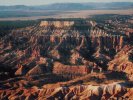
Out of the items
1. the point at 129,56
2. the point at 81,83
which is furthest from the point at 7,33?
the point at 81,83

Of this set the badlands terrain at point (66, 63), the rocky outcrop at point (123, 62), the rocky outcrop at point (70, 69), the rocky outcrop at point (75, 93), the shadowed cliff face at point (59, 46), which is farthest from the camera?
the shadowed cliff face at point (59, 46)

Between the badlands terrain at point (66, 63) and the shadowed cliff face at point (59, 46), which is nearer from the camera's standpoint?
the badlands terrain at point (66, 63)

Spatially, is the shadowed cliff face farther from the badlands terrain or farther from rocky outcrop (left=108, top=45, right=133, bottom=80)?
rocky outcrop (left=108, top=45, right=133, bottom=80)

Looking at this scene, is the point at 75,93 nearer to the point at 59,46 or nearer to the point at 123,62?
the point at 123,62

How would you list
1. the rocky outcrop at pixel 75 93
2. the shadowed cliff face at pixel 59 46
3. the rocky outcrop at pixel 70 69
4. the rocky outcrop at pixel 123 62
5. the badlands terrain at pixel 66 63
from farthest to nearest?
the shadowed cliff face at pixel 59 46 → the rocky outcrop at pixel 123 62 → the rocky outcrop at pixel 70 69 → the badlands terrain at pixel 66 63 → the rocky outcrop at pixel 75 93

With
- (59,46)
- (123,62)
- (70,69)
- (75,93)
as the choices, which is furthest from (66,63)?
(75,93)

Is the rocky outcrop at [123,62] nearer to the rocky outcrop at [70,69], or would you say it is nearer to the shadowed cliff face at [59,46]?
the shadowed cliff face at [59,46]

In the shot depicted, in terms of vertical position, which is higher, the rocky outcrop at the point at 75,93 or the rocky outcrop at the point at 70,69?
the rocky outcrop at the point at 75,93

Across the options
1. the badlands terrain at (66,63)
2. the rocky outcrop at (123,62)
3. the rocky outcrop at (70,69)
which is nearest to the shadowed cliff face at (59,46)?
the badlands terrain at (66,63)
